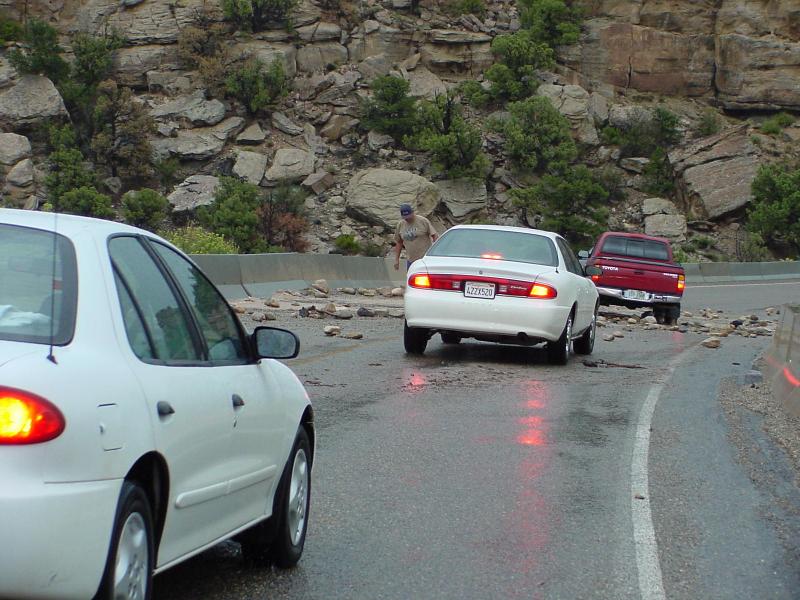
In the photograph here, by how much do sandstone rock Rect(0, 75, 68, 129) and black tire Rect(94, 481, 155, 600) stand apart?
60917 millimetres

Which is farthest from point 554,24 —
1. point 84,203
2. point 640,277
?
point 640,277

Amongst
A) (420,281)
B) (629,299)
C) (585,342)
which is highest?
(420,281)

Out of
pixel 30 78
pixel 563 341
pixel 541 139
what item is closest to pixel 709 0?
pixel 541 139

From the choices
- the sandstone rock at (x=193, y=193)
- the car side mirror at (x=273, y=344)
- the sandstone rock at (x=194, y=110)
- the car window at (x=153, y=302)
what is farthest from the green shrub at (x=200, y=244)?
the sandstone rock at (x=194, y=110)

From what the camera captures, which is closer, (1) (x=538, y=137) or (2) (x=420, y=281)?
(2) (x=420, y=281)

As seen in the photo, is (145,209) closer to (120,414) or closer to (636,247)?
(636,247)

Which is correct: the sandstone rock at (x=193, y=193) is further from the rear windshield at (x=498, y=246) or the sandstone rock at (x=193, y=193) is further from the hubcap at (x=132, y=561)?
the hubcap at (x=132, y=561)

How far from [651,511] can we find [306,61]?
6458 centimetres

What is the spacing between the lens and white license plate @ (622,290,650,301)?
2542 cm

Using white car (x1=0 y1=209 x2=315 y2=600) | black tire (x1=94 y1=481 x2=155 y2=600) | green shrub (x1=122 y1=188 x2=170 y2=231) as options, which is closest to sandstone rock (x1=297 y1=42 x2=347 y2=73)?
green shrub (x1=122 y1=188 x2=170 y2=231)

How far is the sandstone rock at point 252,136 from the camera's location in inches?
2517

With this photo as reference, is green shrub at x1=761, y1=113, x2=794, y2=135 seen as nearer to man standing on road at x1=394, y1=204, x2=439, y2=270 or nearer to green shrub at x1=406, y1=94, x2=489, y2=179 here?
green shrub at x1=406, y1=94, x2=489, y2=179

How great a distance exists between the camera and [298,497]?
5.89 metres

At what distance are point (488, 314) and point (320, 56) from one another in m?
57.3
